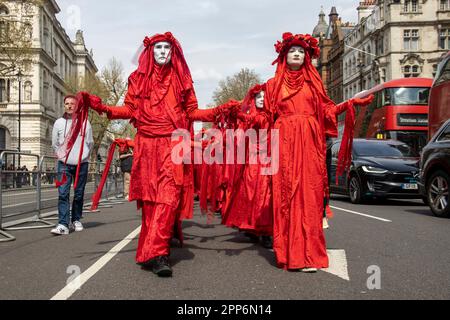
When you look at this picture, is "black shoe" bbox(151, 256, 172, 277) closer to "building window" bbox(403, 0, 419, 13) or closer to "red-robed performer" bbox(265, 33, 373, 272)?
"red-robed performer" bbox(265, 33, 373, 272)

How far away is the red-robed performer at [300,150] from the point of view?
4465mm

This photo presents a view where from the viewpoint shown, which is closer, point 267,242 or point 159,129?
point 159,129

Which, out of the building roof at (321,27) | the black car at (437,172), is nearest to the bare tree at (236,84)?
the building roof at (321,27)

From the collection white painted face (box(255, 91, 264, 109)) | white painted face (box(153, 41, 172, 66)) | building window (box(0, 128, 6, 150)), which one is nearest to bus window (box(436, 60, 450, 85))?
white painted face (box(255, 91, 264, 109))

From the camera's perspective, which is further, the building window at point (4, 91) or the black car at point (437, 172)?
the building window at point (4, 91)

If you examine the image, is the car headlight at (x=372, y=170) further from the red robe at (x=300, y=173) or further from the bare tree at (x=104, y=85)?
the bare tree at (x=104, y=85)

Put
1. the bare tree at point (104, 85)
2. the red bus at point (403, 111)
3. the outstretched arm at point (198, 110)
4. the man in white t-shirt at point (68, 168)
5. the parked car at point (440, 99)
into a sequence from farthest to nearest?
the bare tree at point (104, 85), the red bus at point (403, 111), the parked car at point (440, 99), the man in white t-shirt at point (68, 168), the outstretched arm at point (198, 110)

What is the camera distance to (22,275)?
437 cm

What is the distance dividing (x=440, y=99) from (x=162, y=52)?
9879 millimetres

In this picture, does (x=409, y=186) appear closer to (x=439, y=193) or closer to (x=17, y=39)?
(x=439, y=193)

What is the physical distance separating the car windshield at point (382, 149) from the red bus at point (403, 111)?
7708mm

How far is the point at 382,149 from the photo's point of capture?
1297cm

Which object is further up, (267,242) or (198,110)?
(198,110)

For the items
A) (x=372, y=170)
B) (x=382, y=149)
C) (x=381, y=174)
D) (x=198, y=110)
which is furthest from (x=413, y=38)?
(x=198, y=110)
